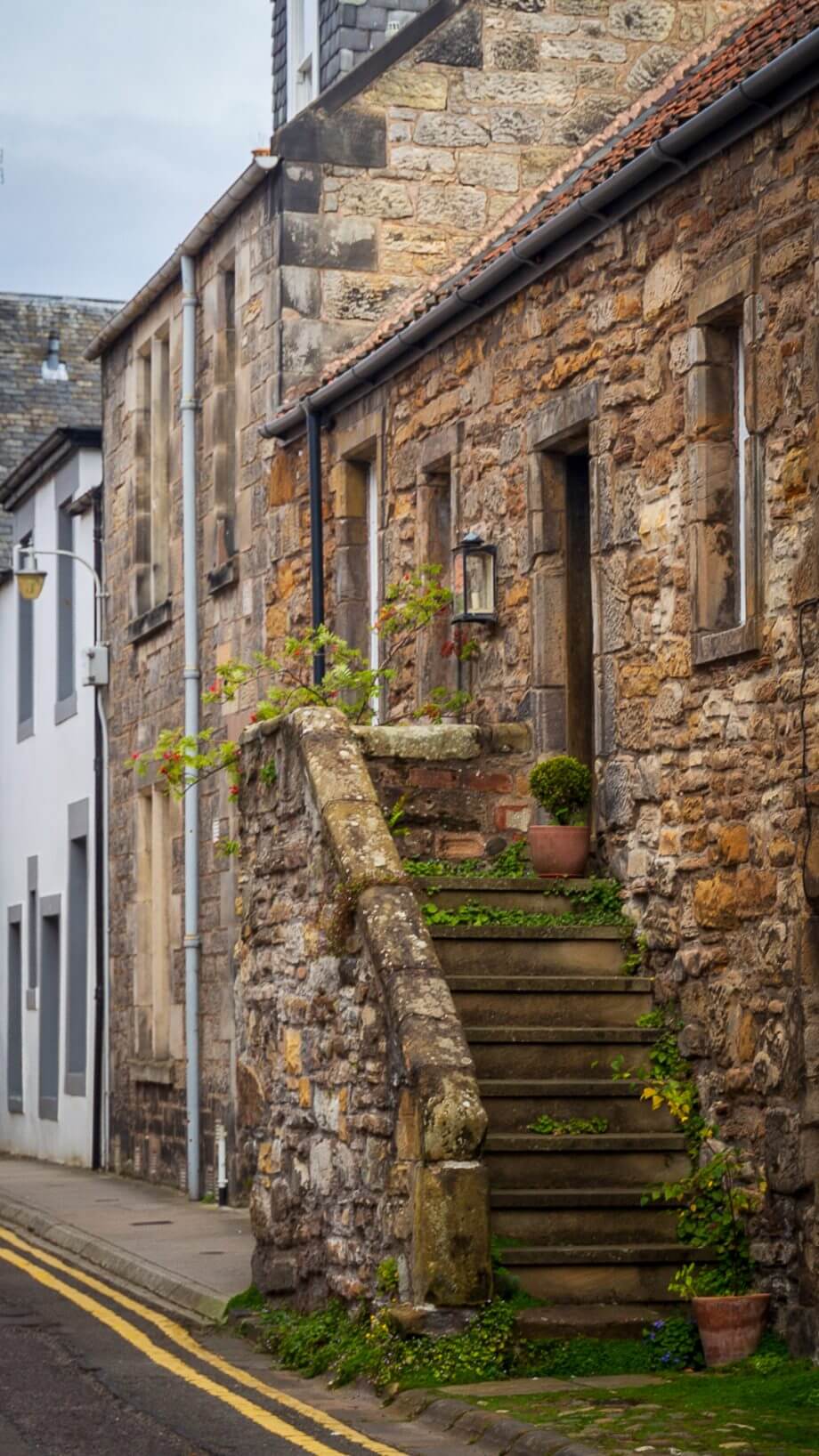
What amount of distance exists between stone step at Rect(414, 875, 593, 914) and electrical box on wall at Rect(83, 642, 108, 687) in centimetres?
1140

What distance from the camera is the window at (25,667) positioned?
2748 centimetres

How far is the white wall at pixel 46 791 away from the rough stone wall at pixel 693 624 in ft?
35.6

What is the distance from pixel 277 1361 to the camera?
11.1 metres

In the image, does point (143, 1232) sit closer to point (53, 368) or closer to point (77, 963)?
point (77, 963)

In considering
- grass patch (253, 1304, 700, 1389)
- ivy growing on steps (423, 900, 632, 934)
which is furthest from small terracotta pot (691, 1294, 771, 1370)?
ivy growing on steps (423, 900, 632, 934)

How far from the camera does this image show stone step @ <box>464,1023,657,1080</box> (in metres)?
11.4

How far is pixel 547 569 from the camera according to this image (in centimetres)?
1365

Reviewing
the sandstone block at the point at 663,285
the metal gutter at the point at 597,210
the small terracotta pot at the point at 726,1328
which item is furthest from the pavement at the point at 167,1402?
the metal gutter at the point at 597,210

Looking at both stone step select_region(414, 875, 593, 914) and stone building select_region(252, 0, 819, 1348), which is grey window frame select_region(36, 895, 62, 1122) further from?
stone step select_region(414, 875, 593, 914)

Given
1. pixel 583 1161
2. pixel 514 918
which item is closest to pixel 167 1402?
pixel 583 1161

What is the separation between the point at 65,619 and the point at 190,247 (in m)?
6.13

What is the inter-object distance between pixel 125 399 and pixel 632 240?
11.1m

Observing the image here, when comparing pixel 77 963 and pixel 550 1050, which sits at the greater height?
pixel 77 963

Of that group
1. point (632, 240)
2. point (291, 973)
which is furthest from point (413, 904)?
point (632, 240)
